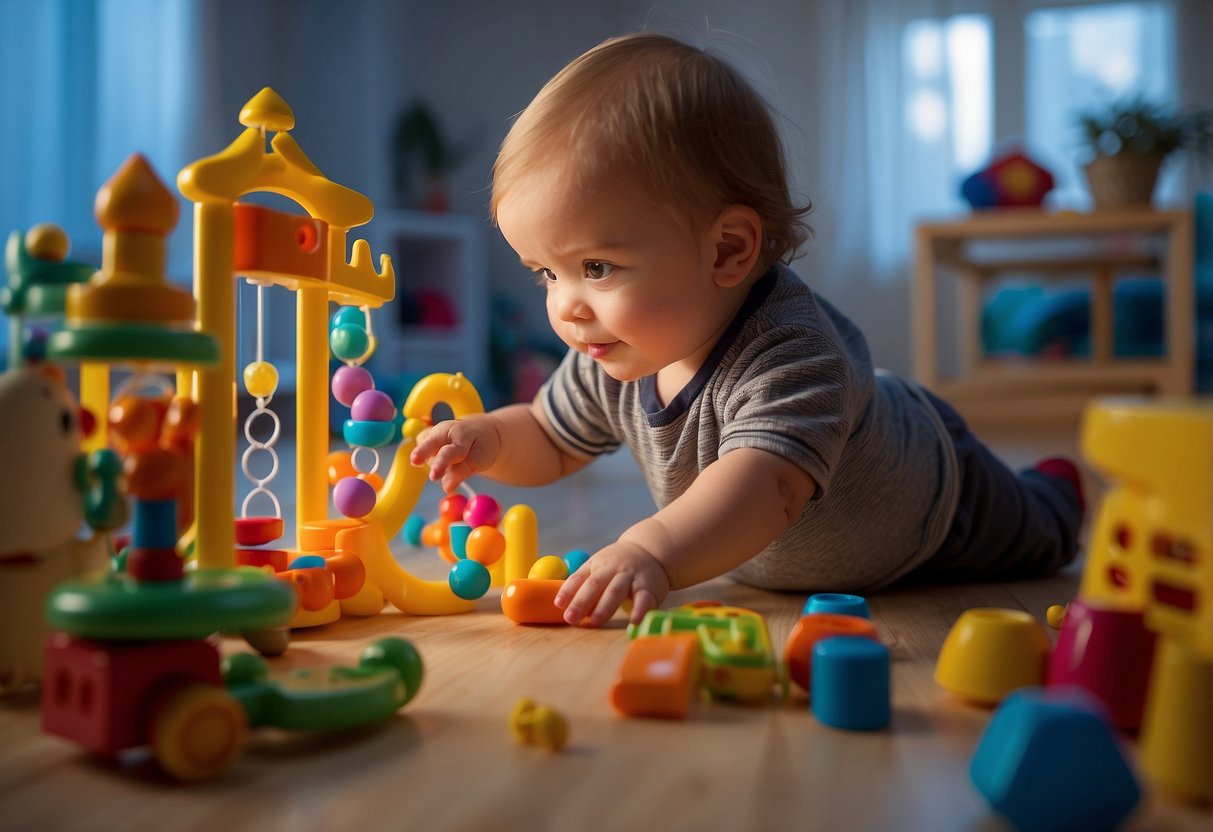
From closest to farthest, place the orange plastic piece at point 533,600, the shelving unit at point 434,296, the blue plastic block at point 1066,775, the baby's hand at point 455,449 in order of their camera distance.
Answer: the blue plastic block at point 1066,775 < the orange plastic piece at point 533,600 < the baby's hand at point 455,449 < the shelving unit at point 434,296

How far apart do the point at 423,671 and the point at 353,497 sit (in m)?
0.30

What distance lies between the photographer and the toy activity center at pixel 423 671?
469mm

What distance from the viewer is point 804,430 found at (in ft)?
2.80

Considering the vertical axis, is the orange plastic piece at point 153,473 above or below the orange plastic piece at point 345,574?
above

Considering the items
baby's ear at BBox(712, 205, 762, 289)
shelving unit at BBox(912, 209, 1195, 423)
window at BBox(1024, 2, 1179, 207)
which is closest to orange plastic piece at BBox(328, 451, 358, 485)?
baby's ear at BBox(712, 205, 762, 289)

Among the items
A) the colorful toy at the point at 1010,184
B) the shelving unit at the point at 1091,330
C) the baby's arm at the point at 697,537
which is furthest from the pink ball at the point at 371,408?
the colorful toy at the point at 1010,184

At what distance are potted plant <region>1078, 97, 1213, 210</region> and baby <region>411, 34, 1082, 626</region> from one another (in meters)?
2.23

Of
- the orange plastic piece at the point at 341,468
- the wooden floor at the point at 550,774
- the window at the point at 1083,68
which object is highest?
the window at the point at 1083,68

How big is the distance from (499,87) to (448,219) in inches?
31.1

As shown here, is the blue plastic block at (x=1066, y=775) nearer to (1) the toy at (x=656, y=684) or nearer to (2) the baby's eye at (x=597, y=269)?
(1) the toy at (x=656, y=684)

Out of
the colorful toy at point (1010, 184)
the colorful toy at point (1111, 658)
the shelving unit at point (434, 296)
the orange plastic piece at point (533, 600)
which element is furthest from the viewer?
the shelving unit at point (434, 296)

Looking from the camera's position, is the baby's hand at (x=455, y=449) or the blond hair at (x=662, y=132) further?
the baby's hand at (x=455, y=449)

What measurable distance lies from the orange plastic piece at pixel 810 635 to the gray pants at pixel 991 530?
0.47 meters

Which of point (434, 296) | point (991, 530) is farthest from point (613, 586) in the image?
point (434, 296)
